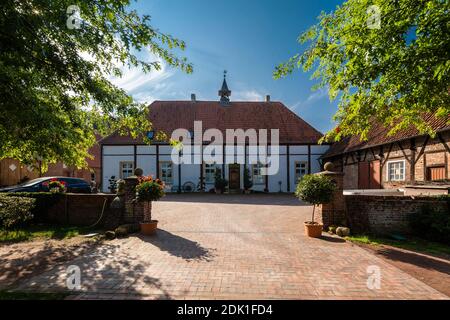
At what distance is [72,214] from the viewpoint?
967 centimetres

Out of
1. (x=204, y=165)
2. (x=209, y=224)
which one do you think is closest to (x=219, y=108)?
(x=204, y=165)

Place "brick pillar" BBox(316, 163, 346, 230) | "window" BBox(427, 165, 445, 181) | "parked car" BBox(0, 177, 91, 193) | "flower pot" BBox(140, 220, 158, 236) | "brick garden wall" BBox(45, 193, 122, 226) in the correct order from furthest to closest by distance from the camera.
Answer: "parked car" BBox(0, 177, 91, 193) < "window" BBox(427, 165, 445, 181) < "brick garden wall" BBox(45, 193, 122, 226) < "brick pillar" BBox(316, 163, 346, 230) < "flower pot" BBox(140, 220, 158, 236)

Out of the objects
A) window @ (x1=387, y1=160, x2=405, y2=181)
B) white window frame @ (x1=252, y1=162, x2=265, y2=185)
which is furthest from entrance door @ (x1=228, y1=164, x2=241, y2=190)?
window @ (x1=387, y1=160, x2=405, y2=181)

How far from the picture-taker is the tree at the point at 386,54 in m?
5.39

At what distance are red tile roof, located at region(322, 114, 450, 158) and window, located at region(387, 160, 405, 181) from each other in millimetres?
1137

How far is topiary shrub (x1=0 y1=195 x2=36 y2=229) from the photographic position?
321 inches

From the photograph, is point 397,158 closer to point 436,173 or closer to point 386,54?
point 436,173

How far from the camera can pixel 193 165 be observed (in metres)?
21.2

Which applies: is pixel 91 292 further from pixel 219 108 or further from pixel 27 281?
pixel 219 108

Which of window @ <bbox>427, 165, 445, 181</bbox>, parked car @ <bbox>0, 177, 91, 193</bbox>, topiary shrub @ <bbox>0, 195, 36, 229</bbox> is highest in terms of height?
window @ <bbox>427, 165, 445, 181</bbox>

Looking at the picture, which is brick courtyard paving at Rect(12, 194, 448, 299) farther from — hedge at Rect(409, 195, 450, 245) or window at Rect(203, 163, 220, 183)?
window at Rect(203, 163, 220, 183)

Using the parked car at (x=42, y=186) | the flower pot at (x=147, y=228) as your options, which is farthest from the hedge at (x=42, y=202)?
the flower pot at (x=147, y=228)

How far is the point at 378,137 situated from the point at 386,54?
10044mm
